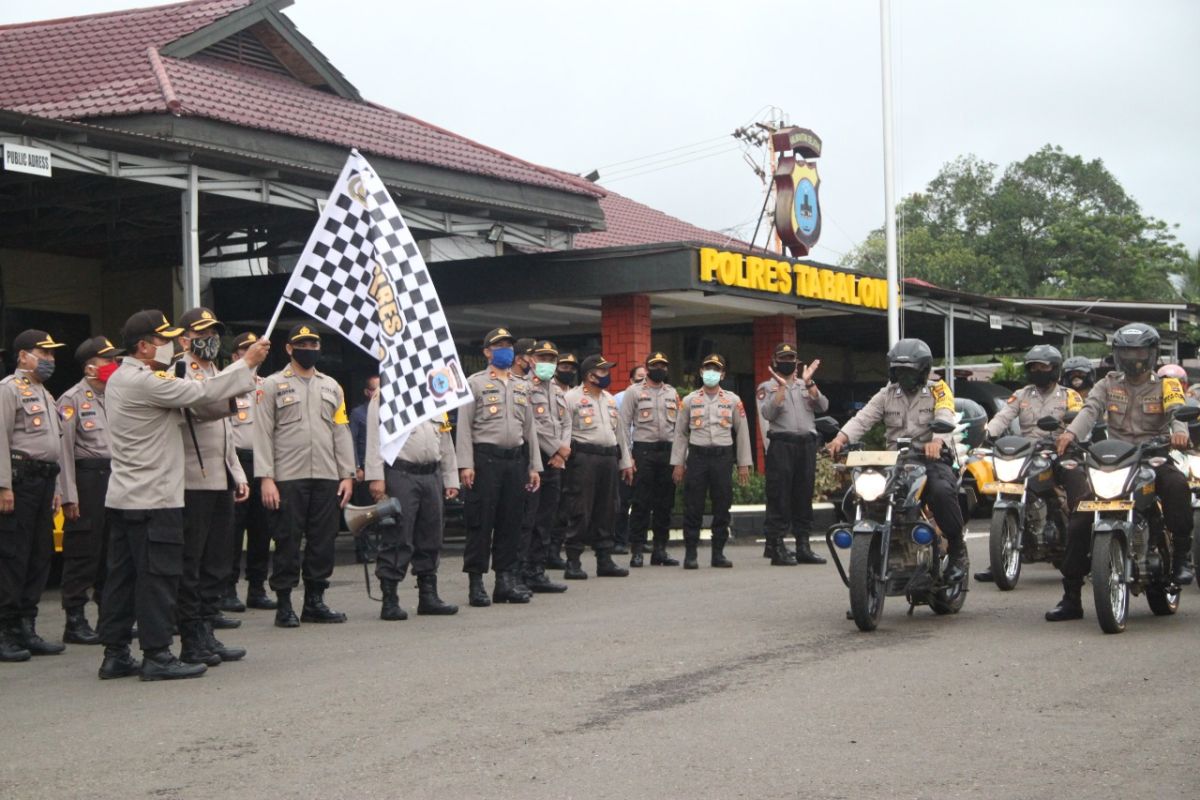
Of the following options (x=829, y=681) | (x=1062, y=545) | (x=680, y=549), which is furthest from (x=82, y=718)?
(x=680, y=549)

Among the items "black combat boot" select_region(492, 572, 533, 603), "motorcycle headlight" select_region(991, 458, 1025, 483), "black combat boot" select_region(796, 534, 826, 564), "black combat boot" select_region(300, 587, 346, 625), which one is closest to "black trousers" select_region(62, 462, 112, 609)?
"black combat boot" select_region(300, 587, 346, 625)

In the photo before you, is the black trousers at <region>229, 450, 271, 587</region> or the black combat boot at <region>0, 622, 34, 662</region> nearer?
the black combat boot at <region>0, 622, 34, 662</region>

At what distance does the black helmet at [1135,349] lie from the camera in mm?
10117

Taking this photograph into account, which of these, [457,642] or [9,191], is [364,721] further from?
[9,191]

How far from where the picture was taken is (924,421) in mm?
10297

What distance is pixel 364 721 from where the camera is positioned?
692cm

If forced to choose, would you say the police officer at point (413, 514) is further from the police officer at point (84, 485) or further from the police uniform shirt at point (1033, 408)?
the police uniform shirt at point (1033, 408)

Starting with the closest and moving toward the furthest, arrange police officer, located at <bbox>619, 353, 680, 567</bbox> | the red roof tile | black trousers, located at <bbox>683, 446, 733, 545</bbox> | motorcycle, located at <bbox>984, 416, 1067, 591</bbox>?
motorcycle, located at <bbox>984, 416, 1067, 591</bbox> < black trousers, located at <bbox>683, 446, 733, 545</bbox> < police officer, located at <bbox>619, 353, 680, 567</bbox> < the red roof tile

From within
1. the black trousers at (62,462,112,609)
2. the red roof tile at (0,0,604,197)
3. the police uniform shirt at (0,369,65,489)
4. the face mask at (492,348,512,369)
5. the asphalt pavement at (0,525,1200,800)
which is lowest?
the asphalt pavement at (0,525,1200,800)

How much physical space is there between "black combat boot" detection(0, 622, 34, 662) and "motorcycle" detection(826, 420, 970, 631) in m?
5.11

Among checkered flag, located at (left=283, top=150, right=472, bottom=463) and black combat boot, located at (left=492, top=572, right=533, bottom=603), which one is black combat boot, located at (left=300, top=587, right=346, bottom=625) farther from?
black combat boot, located at (left=492, top=572, right=533, bottom=603)

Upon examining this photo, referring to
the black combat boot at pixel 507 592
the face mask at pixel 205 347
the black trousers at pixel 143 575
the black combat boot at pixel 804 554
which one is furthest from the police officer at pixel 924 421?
the black combat boot at pixel 804 554

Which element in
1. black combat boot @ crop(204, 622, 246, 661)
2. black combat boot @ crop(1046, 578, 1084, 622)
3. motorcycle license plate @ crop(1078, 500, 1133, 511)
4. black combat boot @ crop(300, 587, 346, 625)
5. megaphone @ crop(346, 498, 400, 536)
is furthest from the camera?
black combat boot @ crop(300, 587, 346, 625)

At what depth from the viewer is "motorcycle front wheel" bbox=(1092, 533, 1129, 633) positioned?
905 centimetres
